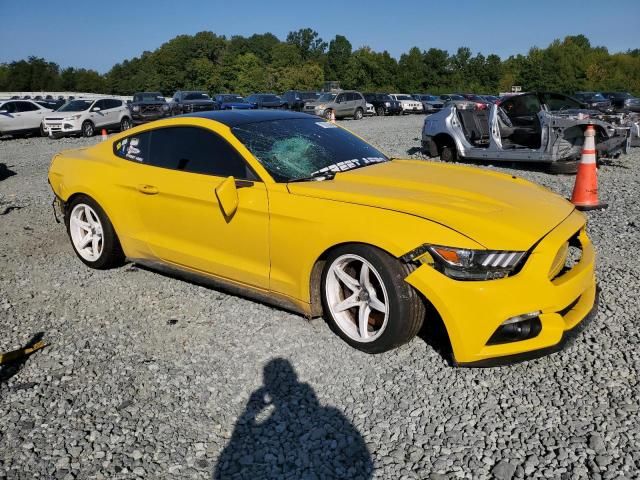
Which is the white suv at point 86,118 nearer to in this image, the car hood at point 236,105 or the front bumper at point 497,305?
the car hood at point 236,105

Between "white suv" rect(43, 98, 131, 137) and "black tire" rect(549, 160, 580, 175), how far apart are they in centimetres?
1722

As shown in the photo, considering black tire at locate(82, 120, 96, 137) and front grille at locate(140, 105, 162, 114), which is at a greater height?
front grille at locate(140, 105, 162, 114)

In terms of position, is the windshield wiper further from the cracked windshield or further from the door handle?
the door handle

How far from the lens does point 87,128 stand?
2119 centimetres

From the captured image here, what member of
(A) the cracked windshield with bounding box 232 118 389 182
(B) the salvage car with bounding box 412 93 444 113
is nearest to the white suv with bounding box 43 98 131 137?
(A) the cracked windshield with bounding box 232 118 389 182

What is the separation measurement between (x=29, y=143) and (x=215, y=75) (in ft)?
243

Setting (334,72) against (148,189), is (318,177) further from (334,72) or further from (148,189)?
(334,72)

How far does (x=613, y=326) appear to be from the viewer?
11.9 feet

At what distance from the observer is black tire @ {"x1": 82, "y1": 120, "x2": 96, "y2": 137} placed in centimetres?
2105

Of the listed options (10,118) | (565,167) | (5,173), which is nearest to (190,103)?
(10,118)

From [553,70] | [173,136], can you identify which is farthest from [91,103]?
[553,70]

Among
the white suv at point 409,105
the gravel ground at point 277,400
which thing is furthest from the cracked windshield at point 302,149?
the white suv at point 409,105

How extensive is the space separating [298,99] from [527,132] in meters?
25.8

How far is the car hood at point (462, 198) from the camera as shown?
9.89ft
